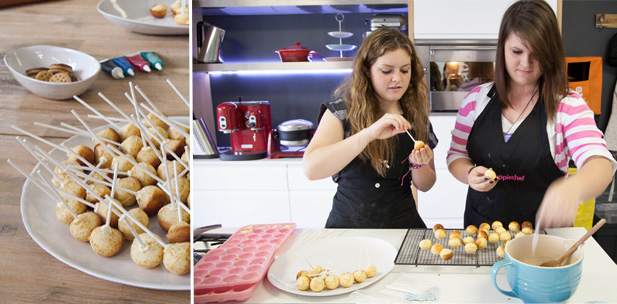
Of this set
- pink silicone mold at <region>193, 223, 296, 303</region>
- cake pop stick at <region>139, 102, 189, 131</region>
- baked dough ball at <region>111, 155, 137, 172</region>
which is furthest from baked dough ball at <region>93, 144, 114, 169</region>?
pink silicone mold at <region>193, 223, 296, 303</region>

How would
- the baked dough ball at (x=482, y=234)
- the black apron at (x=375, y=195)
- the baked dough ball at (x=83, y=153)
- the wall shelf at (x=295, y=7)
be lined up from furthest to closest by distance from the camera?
the wall shelf at (x=295, y=7) < the black apron at (x=375, y=195) < the baked dough ball at (x=482, y=234) < the baked dough ball at (x=83, y=153)

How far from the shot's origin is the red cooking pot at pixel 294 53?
224 centimetres

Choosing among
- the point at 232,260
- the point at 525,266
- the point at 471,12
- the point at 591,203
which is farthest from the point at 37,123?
the point at 471,12

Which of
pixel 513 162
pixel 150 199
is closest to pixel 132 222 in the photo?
pixel 150 199

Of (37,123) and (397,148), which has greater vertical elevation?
(37,123)

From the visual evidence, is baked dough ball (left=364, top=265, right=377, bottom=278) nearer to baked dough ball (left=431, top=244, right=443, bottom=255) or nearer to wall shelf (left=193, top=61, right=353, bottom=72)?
baked dough ball (left=431, top=244, right=443, bottom=255)

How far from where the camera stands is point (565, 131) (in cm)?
103

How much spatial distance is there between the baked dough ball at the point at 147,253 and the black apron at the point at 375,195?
63 cm

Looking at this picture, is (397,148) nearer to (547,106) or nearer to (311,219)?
(547,106)

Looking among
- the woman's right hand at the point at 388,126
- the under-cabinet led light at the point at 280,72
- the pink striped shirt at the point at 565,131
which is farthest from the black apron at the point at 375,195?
the under-cabinet led light at the point at 280,72

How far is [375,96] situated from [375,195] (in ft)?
0.85

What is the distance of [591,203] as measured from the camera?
167 centimetres

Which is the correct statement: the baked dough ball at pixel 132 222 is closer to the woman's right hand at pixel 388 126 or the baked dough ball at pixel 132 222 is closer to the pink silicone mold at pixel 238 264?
the pink silicone mold at pixel 238 264

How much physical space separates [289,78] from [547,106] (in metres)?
1.64
